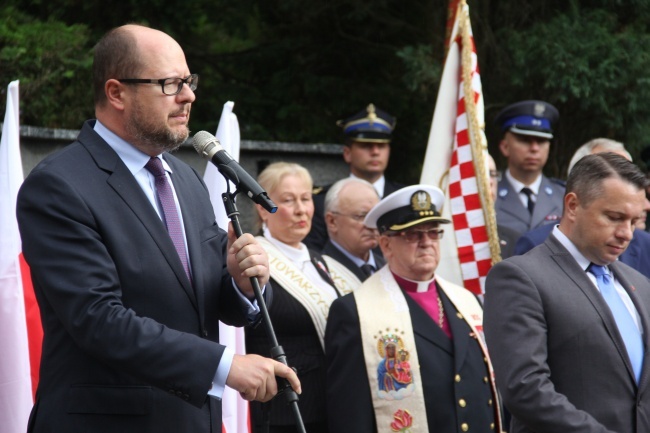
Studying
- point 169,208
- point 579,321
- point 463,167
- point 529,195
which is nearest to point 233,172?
point 169,208

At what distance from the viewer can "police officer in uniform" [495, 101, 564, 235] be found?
7.13m

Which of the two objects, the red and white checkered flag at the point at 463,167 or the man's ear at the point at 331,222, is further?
the red and white checkered flag at the point at 463,167

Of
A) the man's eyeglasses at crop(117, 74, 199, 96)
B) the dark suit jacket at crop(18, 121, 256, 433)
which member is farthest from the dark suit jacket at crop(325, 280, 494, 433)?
the man's eyeglasses at crop(117, 74, 199, 96)

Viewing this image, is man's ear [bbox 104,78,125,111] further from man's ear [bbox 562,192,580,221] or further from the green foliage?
the green foliage

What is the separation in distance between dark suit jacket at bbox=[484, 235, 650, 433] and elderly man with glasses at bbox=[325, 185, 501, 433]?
3.08ft

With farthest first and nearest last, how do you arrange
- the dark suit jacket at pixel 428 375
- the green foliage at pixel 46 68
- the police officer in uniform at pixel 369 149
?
1. the police officer in uniform at pixel 369 149
2. the green foliage at pixel 46 68
3. the dark suit jacket at pixel 428 375

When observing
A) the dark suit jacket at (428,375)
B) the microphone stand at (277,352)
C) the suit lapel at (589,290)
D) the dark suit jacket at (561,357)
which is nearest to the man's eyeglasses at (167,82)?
the microphone stand at (277,352)

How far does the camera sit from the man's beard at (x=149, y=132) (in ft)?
11.2

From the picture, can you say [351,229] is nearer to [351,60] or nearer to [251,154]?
[251,154]

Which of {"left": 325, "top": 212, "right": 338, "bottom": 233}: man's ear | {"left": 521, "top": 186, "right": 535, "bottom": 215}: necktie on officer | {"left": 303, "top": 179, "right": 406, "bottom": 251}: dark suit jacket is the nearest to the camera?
{"left": 325, "top": 212, "right": 338, "bottom": 233}: man's ear

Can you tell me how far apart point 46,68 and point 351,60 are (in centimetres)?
320

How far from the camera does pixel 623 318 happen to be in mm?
4254

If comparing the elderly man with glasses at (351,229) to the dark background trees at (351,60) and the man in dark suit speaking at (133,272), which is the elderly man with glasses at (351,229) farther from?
the man in dark suit speaking at (133,272)

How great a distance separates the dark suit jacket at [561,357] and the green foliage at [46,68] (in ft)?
12.1
